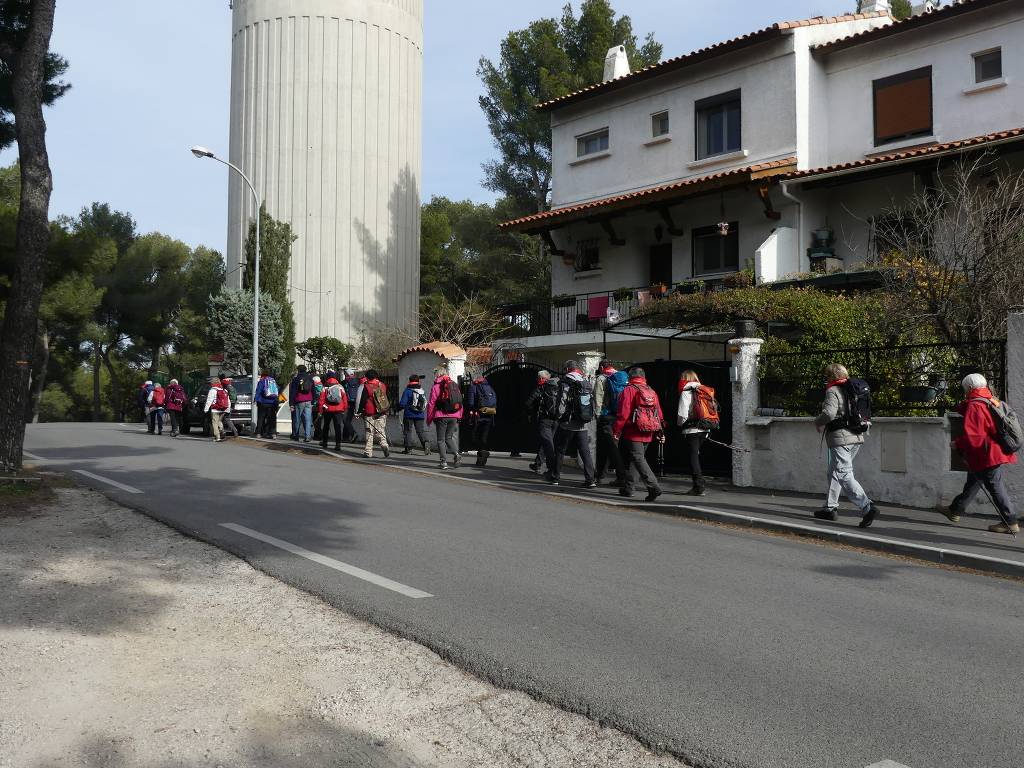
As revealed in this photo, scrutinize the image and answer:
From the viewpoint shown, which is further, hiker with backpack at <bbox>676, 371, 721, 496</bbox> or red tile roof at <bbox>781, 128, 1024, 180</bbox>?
red tile roof at <bbox>781, 128, 1024, 180</bbox>

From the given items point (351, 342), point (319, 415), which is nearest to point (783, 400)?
point (319, 415)

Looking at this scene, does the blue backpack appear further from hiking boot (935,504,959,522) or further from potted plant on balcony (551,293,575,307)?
potted plant on balcony (551,293,575,307)

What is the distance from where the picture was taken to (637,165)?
24266 mm

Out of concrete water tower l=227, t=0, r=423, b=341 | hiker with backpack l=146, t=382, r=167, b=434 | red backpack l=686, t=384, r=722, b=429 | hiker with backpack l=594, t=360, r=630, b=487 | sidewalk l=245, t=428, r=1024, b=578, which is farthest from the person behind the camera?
concrete water tower l=227, t=0, r=423, b=341

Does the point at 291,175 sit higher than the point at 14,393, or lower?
higher

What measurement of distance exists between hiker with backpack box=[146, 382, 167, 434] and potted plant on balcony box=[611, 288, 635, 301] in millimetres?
12524

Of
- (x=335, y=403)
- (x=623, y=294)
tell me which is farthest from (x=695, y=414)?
(x=623, y=294)

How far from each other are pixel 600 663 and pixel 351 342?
1236 inches

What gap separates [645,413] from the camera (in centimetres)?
1103

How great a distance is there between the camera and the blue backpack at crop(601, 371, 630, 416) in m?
12.7

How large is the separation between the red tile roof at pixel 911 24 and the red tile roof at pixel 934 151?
10.1ft

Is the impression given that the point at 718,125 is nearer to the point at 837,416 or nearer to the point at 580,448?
the point at 580,448

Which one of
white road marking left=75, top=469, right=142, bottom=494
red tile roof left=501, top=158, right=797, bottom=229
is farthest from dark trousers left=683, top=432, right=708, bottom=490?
red tile roof left=501, top=158, right=797, bottom=229

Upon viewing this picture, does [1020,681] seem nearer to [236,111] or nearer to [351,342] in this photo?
[351,342]
